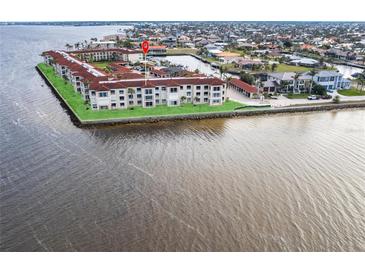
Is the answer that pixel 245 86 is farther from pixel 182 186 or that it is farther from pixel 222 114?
pixel 182 186

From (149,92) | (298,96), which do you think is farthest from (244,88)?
(149,92)

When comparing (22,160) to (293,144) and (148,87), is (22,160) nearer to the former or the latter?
(148,87)

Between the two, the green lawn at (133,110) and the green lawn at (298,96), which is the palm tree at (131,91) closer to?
the green lawn at (133,110)

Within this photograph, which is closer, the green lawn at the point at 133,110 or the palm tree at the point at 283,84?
the green lawn at the point at 133,110

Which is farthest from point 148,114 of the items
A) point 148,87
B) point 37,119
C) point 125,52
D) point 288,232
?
point 125,52

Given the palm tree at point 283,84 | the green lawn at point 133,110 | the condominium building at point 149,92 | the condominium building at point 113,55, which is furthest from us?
the condominium building at point 113,55

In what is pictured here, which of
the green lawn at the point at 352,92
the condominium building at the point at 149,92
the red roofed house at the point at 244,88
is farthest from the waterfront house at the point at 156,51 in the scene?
the green lawn at the point at 352,92
